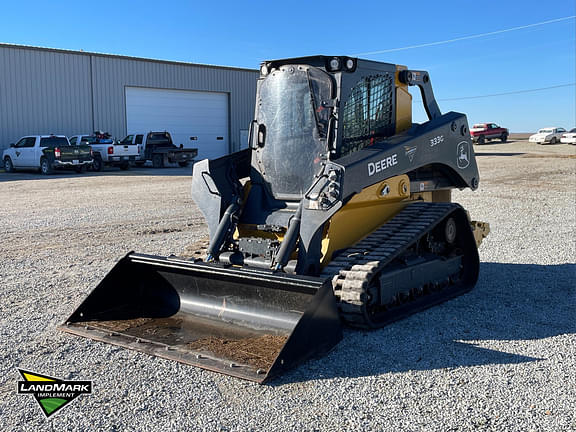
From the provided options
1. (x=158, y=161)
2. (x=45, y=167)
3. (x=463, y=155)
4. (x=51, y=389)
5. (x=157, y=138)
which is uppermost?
(x=463, y=155)

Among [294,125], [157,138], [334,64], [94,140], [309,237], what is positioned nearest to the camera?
[309,237]

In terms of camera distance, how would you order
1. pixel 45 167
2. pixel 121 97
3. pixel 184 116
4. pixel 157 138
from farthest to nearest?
pixel 184 116 → pixel 121 97 → pixel 157 138 → pixel 45 167

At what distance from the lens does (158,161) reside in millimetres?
31547

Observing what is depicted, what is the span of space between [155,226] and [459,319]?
7.79 meters

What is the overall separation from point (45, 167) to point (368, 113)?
23.8 m

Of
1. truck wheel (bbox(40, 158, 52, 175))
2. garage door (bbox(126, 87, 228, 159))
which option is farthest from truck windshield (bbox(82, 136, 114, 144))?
garage door (bbox(126, 87, 228, 159))

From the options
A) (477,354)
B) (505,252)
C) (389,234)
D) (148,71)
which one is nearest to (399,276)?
(389,234)

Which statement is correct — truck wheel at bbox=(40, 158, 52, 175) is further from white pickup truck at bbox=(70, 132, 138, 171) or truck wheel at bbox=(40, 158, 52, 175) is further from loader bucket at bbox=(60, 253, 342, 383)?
loader bucket at bbox=(60, 253, 342, 383)

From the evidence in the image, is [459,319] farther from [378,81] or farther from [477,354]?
[378,81]

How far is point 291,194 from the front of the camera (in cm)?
686

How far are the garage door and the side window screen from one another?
31.6 m

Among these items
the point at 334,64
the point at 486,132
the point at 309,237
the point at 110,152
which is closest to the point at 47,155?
the point at 110,152

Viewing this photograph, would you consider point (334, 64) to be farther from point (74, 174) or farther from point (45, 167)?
point (45, 167)

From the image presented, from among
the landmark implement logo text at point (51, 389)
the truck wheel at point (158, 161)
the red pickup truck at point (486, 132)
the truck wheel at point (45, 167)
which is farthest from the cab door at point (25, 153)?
the red pickup truck at point (486, 132)
